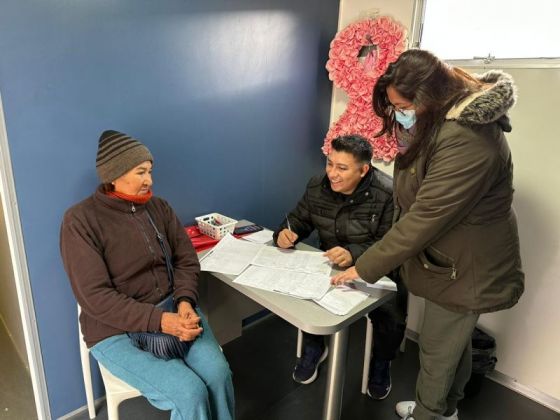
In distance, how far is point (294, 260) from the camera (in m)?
1.63

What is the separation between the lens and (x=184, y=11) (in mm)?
1693

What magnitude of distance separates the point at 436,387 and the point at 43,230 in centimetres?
154

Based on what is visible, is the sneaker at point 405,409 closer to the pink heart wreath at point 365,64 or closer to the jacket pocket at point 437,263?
the jacket pocket at point 437,263

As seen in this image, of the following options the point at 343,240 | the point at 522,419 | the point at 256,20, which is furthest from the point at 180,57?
the point at 522,419

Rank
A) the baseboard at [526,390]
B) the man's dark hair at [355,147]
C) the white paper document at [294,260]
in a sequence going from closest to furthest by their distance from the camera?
the white paper document at [294,260]
the man's dark hair at [355,147]
the baseboard at [526,390]

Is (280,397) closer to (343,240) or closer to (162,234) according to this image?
(343,240)

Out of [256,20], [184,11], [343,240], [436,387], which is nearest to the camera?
[436,387]

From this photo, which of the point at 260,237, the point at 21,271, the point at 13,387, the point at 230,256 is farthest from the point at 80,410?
the point at 260,237

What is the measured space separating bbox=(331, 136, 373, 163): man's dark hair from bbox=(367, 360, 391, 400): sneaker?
990 mm

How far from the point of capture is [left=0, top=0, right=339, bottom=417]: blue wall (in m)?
1.38

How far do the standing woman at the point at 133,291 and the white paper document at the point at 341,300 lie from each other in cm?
43

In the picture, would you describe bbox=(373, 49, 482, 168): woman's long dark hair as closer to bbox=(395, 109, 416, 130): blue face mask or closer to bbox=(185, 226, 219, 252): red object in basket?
bbox=(395, 109, 416, 130): blue face mask

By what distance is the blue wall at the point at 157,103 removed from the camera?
4.53 ft

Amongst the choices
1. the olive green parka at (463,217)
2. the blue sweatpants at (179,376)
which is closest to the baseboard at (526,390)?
the olive green parka at (463,217)
